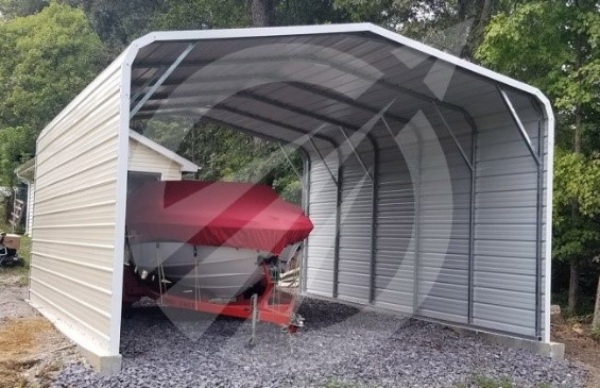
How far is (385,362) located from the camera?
6328 mm

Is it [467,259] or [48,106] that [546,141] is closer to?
[467,259]

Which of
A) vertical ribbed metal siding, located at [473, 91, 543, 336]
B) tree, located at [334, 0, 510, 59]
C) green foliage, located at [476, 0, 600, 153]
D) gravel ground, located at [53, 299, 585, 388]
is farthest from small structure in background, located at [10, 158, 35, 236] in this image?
vertical ribbed metal siding, located at [473, 91, 543, 336]

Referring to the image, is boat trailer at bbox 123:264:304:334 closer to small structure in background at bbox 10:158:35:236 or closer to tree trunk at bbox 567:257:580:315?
tree trunk at bbox 567:257:580:315

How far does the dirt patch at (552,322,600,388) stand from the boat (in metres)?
3.55

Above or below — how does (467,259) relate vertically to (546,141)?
below

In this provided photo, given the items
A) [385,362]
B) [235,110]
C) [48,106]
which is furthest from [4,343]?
[48,106]

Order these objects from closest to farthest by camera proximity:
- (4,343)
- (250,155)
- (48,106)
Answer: (4,343) < (250,155) < (48,106)

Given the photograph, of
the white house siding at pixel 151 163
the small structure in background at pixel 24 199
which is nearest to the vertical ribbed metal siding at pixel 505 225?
the white house siding at pixel 151 163

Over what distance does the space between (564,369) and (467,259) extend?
2208 millimetres

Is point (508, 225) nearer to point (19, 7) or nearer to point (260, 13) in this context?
point (260, 13)

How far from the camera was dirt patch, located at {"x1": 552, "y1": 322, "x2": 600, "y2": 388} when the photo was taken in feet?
22.2

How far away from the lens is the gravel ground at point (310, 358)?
5406 mm

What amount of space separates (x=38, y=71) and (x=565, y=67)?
17.5 meters

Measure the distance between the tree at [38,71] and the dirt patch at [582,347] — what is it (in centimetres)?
1750
